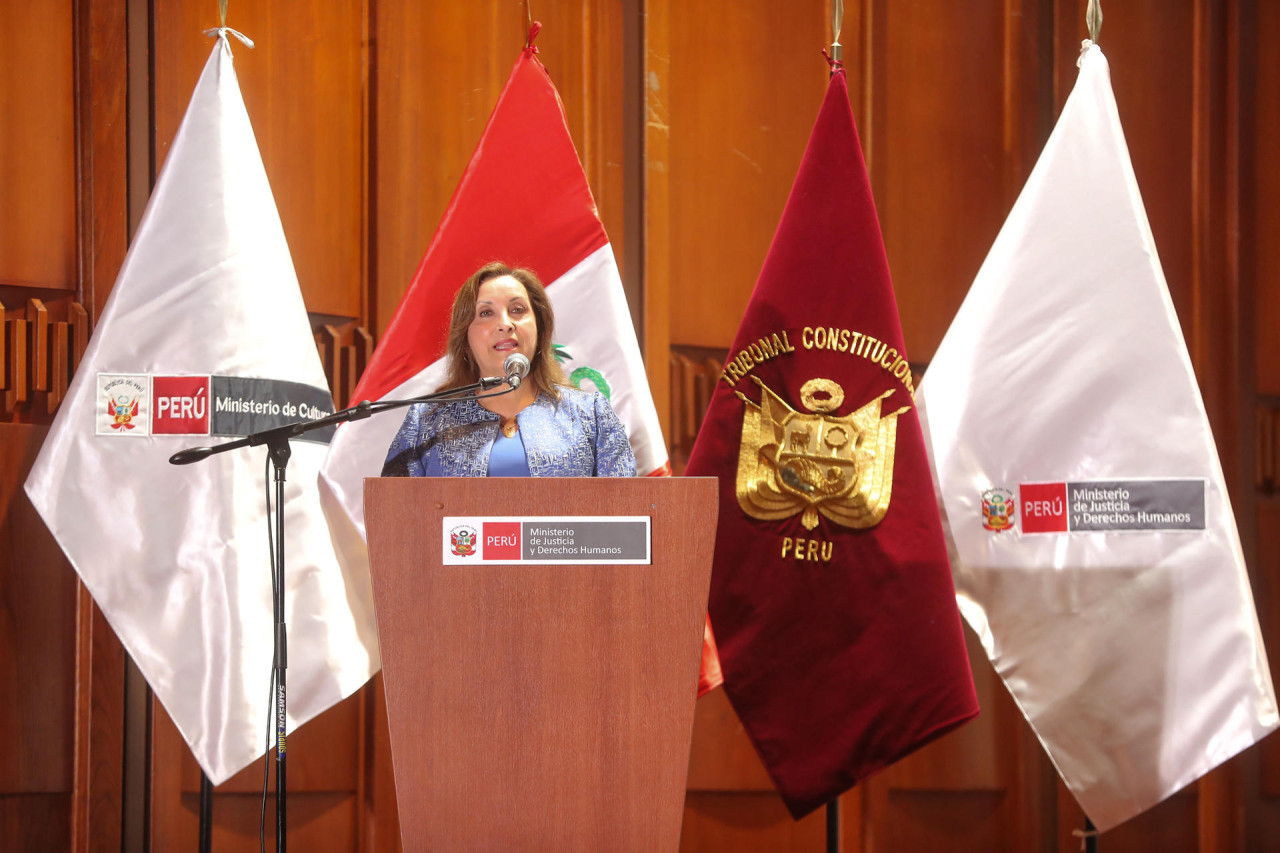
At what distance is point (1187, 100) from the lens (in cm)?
287

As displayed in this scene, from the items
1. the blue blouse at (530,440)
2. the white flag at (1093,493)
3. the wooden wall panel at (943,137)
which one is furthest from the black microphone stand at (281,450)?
the wooden wall panel at (943,137)

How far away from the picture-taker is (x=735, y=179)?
112 inches

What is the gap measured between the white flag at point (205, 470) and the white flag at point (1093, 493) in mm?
1381

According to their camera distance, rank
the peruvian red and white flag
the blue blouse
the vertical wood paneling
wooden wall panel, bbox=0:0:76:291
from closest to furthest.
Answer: the blue blouse, the peruvian red and white flag, wooden wall panel, bbox=0:0:76:291, the vertical wood paneling

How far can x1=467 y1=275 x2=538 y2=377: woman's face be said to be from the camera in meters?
1.98

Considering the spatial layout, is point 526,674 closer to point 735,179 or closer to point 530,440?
point 530,440

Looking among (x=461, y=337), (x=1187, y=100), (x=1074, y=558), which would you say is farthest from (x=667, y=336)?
(x=1187, y=100)

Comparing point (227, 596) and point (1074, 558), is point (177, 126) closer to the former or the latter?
point (227, 596)

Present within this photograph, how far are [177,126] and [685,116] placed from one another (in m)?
1.27

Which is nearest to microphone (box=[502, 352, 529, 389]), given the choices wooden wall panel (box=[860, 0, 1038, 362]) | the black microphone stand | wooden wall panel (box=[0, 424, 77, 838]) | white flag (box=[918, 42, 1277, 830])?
the black microphone stand

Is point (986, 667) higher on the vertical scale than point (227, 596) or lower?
lower

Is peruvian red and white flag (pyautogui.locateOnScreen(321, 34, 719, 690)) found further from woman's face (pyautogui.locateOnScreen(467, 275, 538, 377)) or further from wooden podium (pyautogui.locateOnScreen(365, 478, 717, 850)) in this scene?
wooden podium (pyautogui.locateOnScreen(365, 478, 717, 850))

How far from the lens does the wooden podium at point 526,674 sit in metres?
1.41

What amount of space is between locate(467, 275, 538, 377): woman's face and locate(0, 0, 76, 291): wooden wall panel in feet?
3.56
